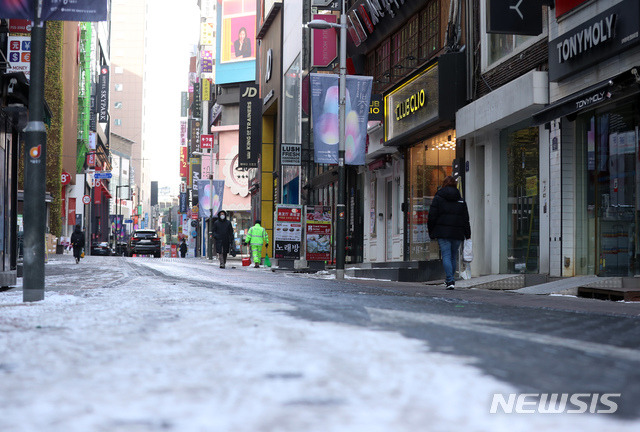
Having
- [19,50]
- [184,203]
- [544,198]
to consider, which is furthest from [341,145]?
[184,203]

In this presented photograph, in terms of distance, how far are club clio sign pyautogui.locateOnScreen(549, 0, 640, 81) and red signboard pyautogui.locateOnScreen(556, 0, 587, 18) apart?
42 centimetres

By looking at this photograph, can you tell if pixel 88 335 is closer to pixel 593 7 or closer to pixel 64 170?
Result: pixel 593 7

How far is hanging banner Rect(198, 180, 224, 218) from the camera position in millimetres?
54719

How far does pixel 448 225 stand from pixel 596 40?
12.1 ft

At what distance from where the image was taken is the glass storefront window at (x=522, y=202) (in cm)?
1642

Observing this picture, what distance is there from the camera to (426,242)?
23.2 meters

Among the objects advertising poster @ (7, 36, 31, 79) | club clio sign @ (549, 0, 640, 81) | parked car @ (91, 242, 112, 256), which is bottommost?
parked car @ (91, 242, 112, 256)

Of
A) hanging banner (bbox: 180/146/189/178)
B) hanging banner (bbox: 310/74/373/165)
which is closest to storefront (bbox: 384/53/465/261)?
hanging banner (bbox: 310/74/373/165)

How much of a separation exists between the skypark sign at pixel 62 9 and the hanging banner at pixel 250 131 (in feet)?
145

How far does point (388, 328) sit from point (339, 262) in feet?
56.6

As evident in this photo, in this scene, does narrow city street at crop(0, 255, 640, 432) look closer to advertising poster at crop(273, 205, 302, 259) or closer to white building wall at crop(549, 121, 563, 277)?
white building wall at crop(549, 121, 563, 277)

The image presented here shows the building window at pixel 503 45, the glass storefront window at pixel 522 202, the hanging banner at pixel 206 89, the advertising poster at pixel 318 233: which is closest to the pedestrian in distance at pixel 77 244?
the advertising poster at pixel 318 233

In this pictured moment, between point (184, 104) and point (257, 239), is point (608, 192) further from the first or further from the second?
point (184, 104)

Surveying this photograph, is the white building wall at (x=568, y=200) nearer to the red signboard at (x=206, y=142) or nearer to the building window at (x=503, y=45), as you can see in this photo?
the building window at (x=503, y=45)
